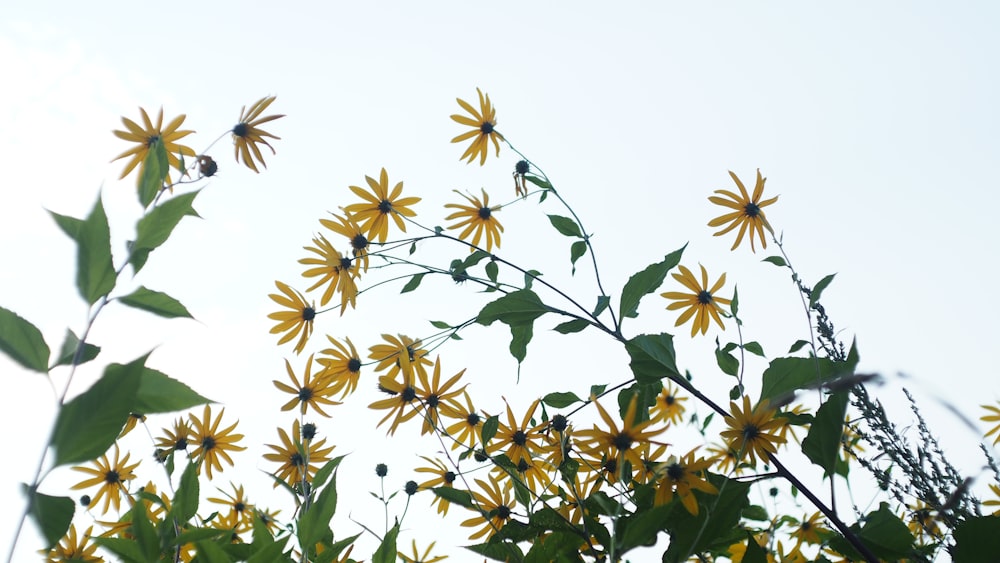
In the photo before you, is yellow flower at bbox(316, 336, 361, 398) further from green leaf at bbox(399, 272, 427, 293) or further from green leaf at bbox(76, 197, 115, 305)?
green leaf at bbox(76, 197, 115, 305)

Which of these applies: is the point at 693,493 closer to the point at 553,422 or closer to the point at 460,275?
the point at 553,422

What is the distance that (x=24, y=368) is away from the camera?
36.3 inches

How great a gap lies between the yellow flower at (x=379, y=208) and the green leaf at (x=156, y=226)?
6.92 ft

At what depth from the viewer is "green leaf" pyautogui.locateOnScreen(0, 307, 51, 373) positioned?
913 mm

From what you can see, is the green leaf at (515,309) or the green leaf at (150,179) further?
the green leaf at (515,309)

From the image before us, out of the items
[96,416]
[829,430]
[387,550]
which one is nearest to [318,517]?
[387,550]

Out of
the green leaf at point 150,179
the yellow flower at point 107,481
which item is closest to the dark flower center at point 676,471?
the green leaf at point 150,179

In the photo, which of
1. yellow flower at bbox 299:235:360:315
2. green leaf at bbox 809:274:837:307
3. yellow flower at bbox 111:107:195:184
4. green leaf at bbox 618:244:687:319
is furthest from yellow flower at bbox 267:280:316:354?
green leaf at bbox 809:274:837:307

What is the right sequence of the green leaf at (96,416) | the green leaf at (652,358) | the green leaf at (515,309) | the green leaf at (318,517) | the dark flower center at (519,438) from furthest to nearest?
the dark flower center at (519,438), the green leaf at (515,309), the green leaf at (652,358), the green leaf at (318,517), the green leaf at (96,416)

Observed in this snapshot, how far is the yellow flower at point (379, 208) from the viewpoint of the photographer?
3230 mm

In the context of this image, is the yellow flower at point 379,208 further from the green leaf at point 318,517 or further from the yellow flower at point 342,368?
the green leaf at point 318,517

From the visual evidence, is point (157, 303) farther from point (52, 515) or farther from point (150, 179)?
point (52, 515)

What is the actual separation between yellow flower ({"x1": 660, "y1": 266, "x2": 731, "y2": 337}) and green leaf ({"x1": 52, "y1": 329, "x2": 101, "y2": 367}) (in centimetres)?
247

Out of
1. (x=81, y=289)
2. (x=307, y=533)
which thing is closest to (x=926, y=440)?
(x=307, y=533)
